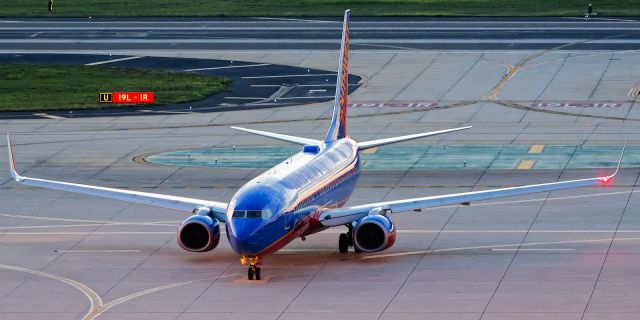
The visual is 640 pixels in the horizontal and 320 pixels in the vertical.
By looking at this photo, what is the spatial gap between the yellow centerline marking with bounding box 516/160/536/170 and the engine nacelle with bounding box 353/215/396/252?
909 inches

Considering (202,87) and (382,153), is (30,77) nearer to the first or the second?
(202,87)

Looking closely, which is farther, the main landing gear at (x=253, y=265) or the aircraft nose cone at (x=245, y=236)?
the main landing gear at (x=253, y=265)

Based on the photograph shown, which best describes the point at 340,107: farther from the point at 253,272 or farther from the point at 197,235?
the point at 253,272

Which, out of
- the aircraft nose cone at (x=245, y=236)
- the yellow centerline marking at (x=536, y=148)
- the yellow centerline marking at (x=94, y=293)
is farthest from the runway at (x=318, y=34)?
the aircraft nose cone at (x=245, y=236)

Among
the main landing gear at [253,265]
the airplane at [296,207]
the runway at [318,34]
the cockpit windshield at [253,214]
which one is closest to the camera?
the cockpit windshield at [253,214]

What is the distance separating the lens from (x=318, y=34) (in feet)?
454

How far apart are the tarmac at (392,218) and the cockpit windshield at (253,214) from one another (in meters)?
2.42

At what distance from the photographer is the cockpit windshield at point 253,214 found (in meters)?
51.1

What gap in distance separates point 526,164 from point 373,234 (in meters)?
24.4

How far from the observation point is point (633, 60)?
116375mm

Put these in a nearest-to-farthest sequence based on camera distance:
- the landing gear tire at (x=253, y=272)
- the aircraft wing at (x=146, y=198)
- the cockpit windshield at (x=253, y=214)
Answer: the cockpit windshield at (x=253, y=214)
the landing gear tire at (x=253, y=272)
the aircraft wing at (x=146, y=198)

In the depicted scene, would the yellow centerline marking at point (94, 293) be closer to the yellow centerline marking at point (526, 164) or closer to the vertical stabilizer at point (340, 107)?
the vertical stabilizer at point (340, 107)

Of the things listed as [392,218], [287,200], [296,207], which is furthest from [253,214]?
[392,218]

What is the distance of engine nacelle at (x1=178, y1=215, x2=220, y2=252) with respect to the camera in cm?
5416
